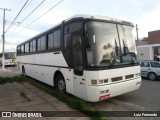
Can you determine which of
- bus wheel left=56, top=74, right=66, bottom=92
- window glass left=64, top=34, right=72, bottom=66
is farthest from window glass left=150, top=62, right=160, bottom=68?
window glass left=64, top=34, right=72, bottom=66

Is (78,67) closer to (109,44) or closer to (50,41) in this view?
(109,44)

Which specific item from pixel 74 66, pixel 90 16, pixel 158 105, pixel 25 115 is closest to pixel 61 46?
pixel 74 66

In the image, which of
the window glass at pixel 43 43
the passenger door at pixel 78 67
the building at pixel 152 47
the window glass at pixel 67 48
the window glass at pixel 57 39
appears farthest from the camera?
the building at pixel 152 47

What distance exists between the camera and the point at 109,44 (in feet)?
20.2

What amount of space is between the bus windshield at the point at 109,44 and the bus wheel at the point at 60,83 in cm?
239

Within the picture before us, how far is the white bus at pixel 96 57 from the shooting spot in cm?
580

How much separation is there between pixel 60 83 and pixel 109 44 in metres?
3.04

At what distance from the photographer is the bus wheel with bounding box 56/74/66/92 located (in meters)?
7.74

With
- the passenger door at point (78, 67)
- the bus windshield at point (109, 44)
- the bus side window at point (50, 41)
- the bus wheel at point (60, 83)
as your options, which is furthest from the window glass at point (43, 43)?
the bus windshield at point (109, 44)

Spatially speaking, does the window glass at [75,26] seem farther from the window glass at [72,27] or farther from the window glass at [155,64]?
the window glass at [155,64]

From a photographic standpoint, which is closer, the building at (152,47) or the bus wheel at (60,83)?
the bus wheel at (60,83)

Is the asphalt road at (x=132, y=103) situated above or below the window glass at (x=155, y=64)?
below

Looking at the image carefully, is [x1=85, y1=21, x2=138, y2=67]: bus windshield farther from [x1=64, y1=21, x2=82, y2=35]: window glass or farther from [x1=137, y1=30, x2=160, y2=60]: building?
[x1=137, y1=30, x2=160, y2=60]: building

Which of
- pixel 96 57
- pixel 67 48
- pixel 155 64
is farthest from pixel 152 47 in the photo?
pixel 96 57
